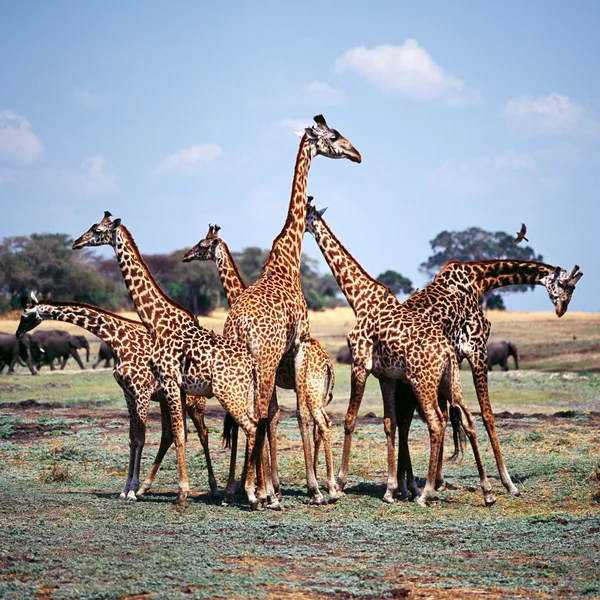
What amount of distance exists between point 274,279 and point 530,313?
6129 centimetres

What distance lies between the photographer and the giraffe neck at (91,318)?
11906 mm

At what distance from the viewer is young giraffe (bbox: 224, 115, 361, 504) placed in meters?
11.2

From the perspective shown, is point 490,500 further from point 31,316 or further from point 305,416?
point 31,316

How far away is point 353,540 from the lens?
30.6 ft

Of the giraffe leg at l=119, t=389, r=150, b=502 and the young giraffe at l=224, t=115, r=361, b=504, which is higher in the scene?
the young giraffe at l=224, t=115, r=361, b=504

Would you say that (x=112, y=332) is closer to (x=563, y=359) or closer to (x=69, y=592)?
(x=69, y=592)

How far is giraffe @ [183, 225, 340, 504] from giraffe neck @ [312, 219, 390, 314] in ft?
2.46

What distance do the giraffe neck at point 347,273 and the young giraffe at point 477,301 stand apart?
1.48 ft

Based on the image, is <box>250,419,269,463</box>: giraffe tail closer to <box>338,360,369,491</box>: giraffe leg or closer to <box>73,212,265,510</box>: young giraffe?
<box>73,212,265,510</box>: young giraffe

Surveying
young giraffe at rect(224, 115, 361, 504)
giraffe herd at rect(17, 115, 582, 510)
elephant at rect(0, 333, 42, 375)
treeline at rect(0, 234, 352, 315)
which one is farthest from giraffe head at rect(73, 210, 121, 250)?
treeline at rect(0, 234, 352, 315)

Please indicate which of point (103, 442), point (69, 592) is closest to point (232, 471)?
point (69, 592)

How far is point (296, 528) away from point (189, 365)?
2219 mm

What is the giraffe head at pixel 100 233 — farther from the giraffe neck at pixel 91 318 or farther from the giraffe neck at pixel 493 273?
the giraffe neck at pixel 493 273

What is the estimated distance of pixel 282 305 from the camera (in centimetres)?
1161
